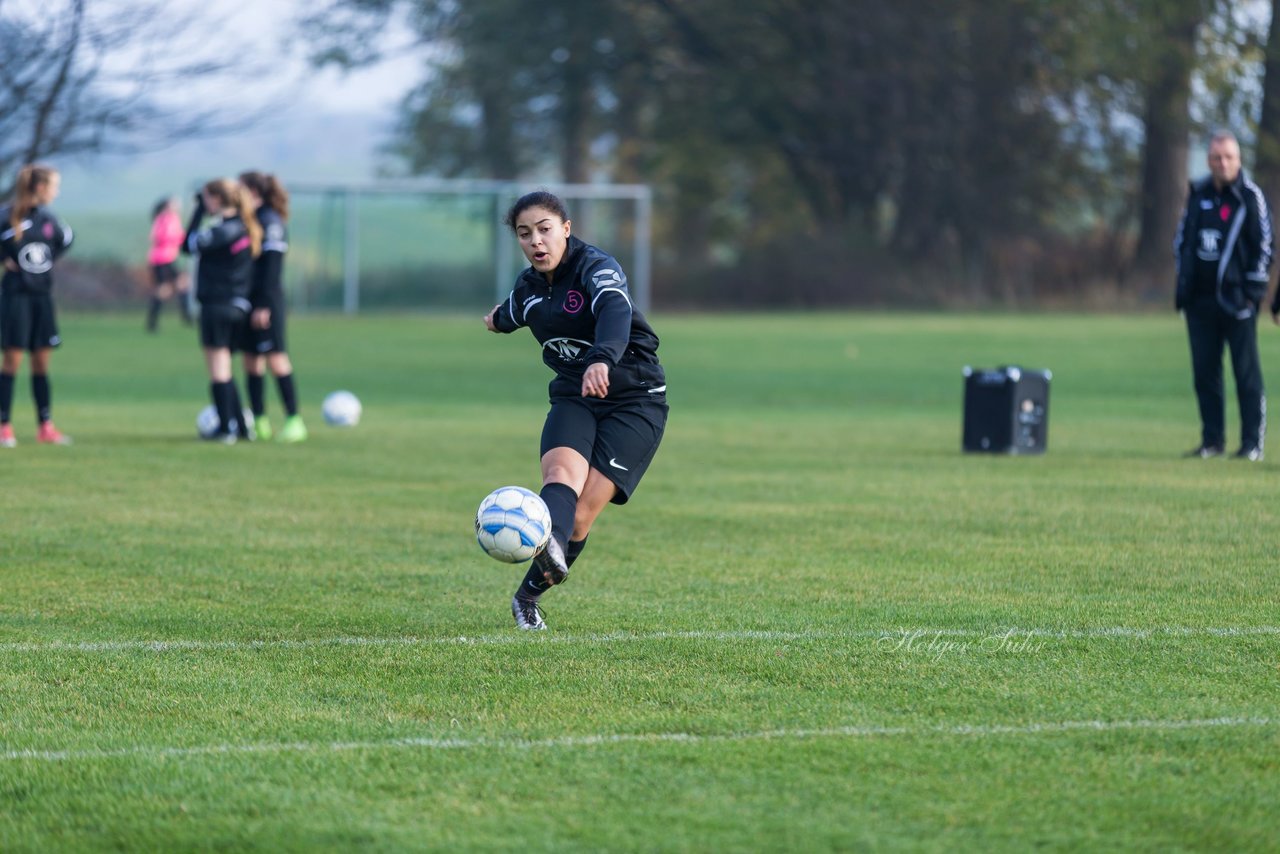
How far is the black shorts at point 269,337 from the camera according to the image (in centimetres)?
1425

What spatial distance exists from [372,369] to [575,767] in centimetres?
1947

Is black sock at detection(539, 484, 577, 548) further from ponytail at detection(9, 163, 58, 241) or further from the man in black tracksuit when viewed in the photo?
ponytail at detection(9, 163, 58, 241)

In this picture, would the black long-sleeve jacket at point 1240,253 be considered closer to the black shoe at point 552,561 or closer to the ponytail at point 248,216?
the ponytail at point 248,216

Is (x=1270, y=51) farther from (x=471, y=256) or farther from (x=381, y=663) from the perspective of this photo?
(x=381, y=663)

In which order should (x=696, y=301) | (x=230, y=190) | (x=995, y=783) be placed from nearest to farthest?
(x=995, y=783), (x=230, y=190), (x=696, y=301)

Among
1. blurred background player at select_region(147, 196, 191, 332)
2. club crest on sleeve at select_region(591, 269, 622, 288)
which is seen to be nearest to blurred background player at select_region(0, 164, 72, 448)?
club crest on sleeve at select_region(591, 269, 622, 288)

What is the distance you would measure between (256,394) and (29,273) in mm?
2095

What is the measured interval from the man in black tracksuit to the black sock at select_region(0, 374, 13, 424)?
9.02 m

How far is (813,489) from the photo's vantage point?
11469 mm

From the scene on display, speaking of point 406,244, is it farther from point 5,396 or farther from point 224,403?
point 5,396

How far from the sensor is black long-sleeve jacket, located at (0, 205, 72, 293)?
13602 millimetres

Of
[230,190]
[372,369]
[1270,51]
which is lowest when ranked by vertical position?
[372,369]

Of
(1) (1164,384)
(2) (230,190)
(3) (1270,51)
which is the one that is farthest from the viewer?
(3) (1270,51)

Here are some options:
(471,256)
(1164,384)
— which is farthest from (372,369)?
(471,256)
